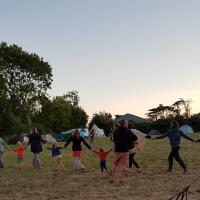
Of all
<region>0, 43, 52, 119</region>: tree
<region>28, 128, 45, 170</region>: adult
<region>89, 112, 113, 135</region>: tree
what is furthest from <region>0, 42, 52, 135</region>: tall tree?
<region>28, 128, 45, 170</region>: adult

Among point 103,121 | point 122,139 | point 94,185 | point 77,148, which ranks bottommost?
point 94,185

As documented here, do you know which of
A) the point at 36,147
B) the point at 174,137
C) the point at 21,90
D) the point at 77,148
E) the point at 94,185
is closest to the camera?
the point at 94,185

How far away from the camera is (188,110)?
442ft

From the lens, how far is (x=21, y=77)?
220 feet

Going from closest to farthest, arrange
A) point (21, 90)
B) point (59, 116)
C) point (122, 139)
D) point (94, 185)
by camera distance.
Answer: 1. point (94, 185)
2. point (122, 139)
3. point (21, 90)
4. point (59, 116)

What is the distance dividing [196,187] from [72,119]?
Result: 9976 centimetres

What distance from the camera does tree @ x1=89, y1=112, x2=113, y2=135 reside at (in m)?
95.1

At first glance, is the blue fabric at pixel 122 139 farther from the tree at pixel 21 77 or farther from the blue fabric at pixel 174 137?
the tree at pixel 21 77

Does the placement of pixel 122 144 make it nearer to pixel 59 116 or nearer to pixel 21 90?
pixel 21 90

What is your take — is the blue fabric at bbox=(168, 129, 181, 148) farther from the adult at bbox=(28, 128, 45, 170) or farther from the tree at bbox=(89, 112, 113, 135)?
the tree at bbox=(89, 112, 113, 135)

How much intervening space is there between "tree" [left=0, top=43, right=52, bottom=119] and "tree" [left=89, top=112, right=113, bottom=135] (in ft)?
93.6

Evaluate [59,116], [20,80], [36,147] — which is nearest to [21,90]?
[20,80]

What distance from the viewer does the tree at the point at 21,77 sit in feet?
218

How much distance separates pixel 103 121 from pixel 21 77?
1400 inches
